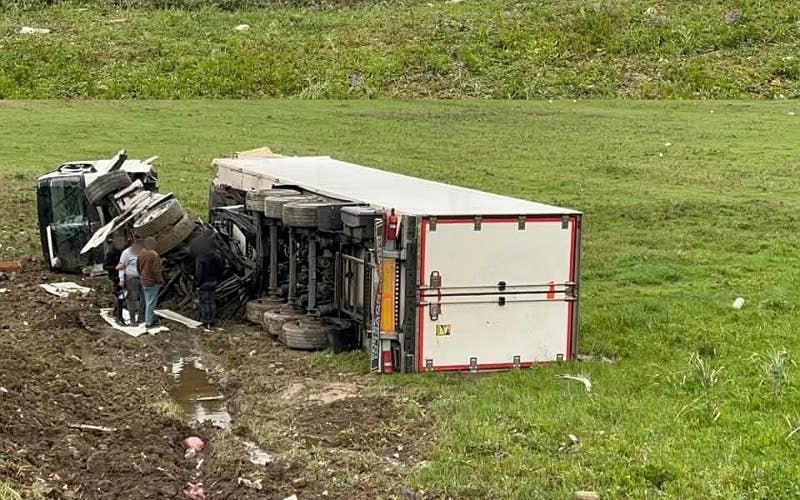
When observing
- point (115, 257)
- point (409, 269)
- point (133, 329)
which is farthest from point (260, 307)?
point (409, 269)

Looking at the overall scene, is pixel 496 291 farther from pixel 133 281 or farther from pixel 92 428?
pixel 133 281

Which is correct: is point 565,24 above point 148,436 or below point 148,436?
above

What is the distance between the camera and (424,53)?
44.8 meters

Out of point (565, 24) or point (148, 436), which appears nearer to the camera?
point (148, 436)

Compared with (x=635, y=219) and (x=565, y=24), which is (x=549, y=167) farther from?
(x=565, y=24)

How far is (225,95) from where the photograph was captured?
41094mm

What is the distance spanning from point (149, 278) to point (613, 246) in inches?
343

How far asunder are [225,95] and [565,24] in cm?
1586

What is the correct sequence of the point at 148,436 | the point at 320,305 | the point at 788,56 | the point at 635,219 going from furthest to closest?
the point at 788,56
the point at 635,219
the point at 320,305
the point at 148,436

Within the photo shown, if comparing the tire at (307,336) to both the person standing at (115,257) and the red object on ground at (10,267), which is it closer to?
the person standing at (115,257)

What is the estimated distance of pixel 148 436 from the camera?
1034cm

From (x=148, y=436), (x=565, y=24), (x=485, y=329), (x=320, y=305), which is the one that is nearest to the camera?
(x=148, y=436)

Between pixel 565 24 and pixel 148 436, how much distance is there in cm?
4111

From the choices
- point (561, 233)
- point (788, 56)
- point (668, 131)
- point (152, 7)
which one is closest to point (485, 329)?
point (561, 233)
